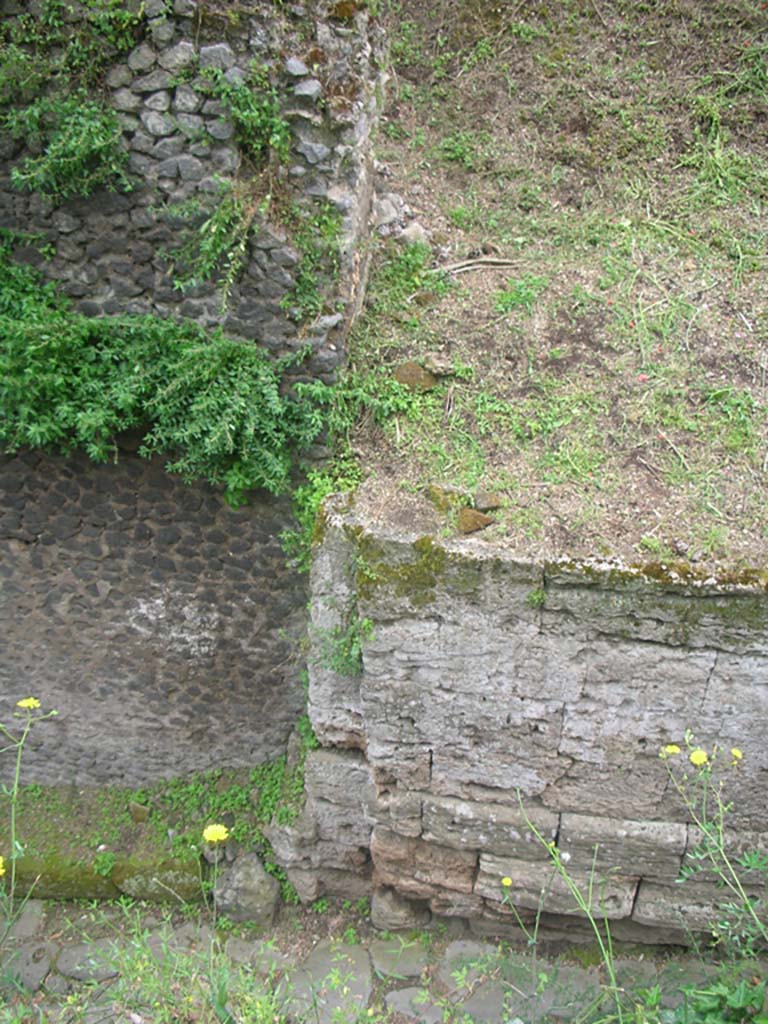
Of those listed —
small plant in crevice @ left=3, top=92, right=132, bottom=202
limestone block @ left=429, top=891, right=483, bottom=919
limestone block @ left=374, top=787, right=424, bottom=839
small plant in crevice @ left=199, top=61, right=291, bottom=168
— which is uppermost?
small plant in crevice @ left=199, top=61, right=291, bottom=168

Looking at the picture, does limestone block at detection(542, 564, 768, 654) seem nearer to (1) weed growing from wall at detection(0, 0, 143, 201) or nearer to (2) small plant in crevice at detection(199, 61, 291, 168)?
(2) small plant in crevice at detection(199, 61, 291, 168)

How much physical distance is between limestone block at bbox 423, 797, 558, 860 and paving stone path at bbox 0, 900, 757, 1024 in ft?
1.63

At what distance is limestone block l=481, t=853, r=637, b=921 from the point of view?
3992 mm

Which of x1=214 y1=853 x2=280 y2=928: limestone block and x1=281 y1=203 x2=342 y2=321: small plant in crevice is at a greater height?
x1=281 y1=203 x2=342 y2=321: small plant in crevice

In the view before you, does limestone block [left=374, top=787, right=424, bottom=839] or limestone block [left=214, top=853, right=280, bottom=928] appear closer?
limestone block [left=374, top=787, right=424, bottom=839]

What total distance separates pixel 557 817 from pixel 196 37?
152 inches

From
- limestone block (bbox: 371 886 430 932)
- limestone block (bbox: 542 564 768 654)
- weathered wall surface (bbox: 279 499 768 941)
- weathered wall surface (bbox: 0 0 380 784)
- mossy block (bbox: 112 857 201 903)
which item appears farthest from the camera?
mossy block (bbox: 112 857 201 903)

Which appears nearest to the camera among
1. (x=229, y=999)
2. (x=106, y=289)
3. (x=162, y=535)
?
(x=229, y=999)

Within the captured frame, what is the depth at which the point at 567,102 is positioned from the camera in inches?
198

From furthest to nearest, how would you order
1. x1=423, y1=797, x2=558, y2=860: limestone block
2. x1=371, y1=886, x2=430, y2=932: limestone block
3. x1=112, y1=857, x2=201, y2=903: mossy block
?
x1=112, y1=857, x2=201, y2=903: mossy block → x1=371, y1=886, x2=430, y2=932: limestone block → x1=423, y1=797, x2=558, y2=860: limestone block

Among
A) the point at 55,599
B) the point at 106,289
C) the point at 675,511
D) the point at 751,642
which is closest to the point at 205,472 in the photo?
the point at 106,289

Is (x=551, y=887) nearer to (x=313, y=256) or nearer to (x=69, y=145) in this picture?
(x=313, y=256)

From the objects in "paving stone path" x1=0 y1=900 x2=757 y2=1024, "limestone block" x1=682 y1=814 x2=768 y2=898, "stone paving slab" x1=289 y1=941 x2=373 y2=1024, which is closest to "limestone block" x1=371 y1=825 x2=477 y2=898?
"paving stone path" x1=0 y1=900 x2=757 y2=1024

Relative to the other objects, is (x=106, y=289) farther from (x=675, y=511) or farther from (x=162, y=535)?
(x=675, y=511)
